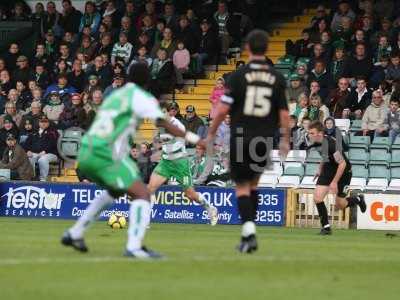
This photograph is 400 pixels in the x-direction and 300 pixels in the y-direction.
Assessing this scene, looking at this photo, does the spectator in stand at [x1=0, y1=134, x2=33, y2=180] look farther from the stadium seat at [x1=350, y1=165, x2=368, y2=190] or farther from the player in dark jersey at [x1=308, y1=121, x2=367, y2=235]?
the player in dark jersey at [x1=308, y1=121, x2=367, y2=235]

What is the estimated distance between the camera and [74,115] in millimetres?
29031

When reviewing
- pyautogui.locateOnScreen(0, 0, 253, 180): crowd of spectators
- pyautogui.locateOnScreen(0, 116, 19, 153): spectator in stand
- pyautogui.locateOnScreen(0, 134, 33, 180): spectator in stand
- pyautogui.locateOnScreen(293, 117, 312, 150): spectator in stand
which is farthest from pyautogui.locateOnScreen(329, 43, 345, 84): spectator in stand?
pyautogui.locateOnScreen(0, 116, 19, 153): spectator in stand

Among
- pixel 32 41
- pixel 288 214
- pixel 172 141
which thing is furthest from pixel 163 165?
pixel 32 41

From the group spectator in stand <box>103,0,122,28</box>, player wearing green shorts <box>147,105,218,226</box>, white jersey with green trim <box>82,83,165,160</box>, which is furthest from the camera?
spectator in stand <box>103,0,122,28</box>

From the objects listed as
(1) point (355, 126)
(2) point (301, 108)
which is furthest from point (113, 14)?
(1) point (355, 126)

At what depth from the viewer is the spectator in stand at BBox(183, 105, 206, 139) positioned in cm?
2730

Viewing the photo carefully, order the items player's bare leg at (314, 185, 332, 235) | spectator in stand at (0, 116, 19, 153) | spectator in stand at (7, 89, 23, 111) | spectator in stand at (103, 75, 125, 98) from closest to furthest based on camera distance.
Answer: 1. player's bare leg at (314, 185, 332, 235)
2. spectator in stand at (0, 116, 19, 153)
3. spectator in stand at (103, 75, 125, 98)
4. spectator in stand at (7, 89, 23, 111)

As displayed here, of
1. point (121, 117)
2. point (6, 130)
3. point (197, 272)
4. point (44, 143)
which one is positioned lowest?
point (197, 272)

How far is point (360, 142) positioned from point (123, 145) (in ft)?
47.4

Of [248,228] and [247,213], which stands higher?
[247,213]

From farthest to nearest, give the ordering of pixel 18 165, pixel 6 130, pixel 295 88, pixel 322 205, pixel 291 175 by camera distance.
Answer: pixel 6 130 → pixel 295 88 → pixel 18 165 → pixel 291 175 → pixel 322 205

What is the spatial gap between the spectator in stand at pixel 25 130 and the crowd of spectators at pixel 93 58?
24mm

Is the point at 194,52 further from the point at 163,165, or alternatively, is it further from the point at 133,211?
the point at 133,211

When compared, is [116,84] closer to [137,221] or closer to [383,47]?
[383,47]
